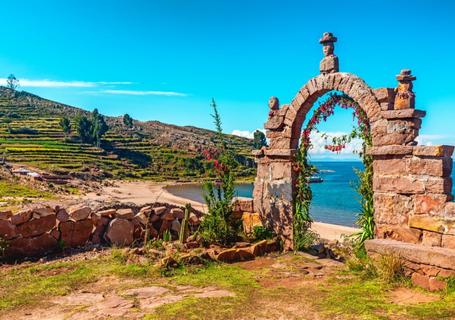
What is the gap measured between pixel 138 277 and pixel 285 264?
2.65 meters

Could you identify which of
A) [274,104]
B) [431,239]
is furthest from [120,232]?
[431,239]

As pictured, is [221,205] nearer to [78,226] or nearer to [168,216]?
[168,216]

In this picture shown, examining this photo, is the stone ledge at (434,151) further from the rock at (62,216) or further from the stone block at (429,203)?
the rock at (62,216)

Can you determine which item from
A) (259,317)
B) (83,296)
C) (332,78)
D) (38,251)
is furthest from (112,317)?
(332,78)

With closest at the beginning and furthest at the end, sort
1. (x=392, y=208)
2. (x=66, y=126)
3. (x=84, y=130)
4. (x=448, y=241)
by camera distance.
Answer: (x=448, y=241) < (x=392, y=208) < (x=84, y=130) < (x=66, y=126)

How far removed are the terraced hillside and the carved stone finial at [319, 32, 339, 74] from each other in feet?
158

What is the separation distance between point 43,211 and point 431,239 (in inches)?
297

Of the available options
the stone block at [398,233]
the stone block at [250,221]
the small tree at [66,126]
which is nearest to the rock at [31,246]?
the stone block at [250,221]

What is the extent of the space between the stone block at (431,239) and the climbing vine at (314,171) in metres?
1.09

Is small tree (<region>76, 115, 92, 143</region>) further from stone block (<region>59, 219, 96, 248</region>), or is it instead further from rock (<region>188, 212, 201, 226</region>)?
stone block (<region>59, 219, 96, 248</region>)

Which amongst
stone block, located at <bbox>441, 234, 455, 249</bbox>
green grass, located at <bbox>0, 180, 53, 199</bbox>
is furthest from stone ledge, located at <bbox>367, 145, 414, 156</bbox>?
green grass, located at <bbox>0, 180, 53, 199</bbox>

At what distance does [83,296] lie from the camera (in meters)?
6.30

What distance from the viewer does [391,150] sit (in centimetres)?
706

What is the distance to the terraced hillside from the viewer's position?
69.4 metres
